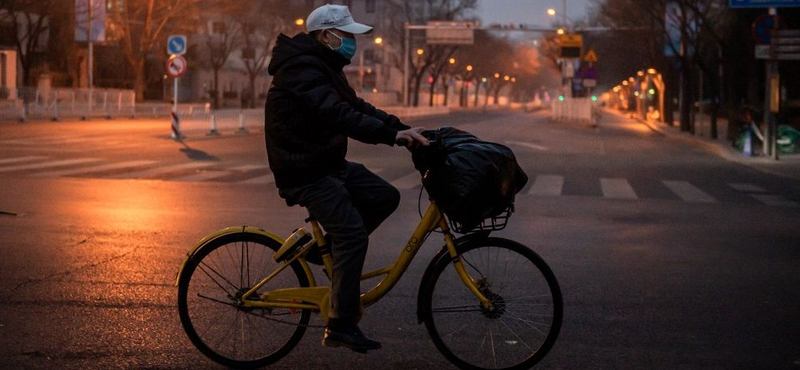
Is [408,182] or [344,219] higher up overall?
[344,219]

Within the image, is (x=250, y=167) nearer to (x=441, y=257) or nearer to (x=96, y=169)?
(x=96, y=169)

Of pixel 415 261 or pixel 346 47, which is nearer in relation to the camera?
pixel 346 47

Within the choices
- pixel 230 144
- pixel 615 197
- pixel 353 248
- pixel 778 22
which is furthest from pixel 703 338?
pixel 230 144

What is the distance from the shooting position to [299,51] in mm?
4945

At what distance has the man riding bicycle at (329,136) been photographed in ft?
16.0

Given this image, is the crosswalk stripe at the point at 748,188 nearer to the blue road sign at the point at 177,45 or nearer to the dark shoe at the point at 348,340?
the dark shoe at the point at 348,340

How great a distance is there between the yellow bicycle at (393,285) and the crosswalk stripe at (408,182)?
11.5 m

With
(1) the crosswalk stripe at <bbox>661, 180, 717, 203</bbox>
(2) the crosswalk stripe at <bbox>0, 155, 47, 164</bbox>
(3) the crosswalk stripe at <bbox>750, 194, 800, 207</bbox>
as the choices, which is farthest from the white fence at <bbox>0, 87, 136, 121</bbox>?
(3) the crosswalk stripe at <bbox>750, 194, 800, 207</bbox>

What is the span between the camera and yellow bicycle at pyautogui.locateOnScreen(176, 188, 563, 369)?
5156 millimetres

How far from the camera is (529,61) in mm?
186375

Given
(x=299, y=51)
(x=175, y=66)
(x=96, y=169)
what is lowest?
(x=96, y=169)

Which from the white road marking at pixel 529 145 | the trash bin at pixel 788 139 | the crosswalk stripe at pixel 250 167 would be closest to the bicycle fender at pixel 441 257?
the crosswalk stripe at pixel 250 167

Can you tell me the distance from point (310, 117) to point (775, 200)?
12.8 m

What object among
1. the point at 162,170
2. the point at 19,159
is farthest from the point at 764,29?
the point at 19,159
